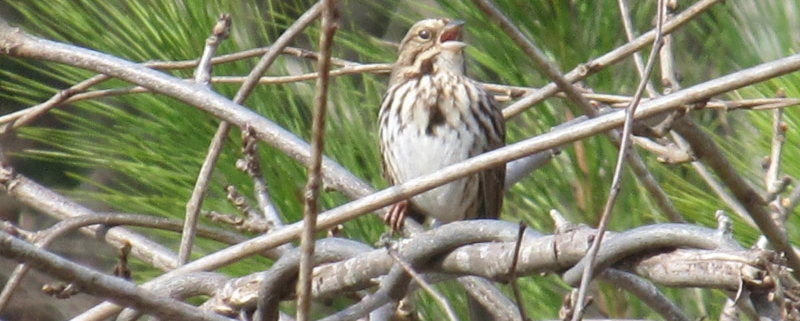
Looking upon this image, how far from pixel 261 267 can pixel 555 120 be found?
494mm

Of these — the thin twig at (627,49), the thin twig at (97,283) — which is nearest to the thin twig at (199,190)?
the thin twig at (627,49)

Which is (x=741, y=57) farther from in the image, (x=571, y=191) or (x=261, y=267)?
(x=261, y=267)

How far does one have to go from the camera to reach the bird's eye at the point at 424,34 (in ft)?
8.79

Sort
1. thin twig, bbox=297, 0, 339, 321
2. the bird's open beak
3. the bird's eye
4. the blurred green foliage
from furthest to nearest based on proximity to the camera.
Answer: the bird's eye, the bird's open beak, the blurred green foliage, thin twig, bbox=297, 0, 339, 321

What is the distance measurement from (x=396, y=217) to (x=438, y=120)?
0.33 m

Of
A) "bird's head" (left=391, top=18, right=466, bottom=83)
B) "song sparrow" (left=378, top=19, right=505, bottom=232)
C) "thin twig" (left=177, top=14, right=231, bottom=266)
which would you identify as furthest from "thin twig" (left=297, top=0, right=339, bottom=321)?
"bird's head" (left=391, top=18, right=466, bottom=83)

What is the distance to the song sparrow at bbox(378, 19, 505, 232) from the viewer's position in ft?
8.46

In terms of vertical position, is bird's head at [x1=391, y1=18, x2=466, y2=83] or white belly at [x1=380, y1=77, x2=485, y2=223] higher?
bird's head at [x1=391, y1=18, x2=466, y2=83]

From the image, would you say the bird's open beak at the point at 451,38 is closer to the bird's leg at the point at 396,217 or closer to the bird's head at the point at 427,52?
the bird's head at the point at 427,52

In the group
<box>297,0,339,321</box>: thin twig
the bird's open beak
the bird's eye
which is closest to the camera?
<box>297,0,339,321</box>: thin twig

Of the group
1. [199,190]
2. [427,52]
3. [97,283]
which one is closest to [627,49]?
[199,190]

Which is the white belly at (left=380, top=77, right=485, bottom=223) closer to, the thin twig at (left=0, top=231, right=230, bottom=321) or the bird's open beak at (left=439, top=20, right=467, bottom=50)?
the bird's open beak at (left=439, top=20, right=467, bottom=50)

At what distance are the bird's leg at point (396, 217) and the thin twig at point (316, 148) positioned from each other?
44.4 inches

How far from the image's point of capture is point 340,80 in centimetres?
237
